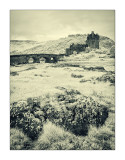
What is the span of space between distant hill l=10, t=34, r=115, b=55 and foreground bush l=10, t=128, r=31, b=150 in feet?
8.36

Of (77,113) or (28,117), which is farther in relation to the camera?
(77,113)

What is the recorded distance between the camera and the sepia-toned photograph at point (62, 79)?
497cm

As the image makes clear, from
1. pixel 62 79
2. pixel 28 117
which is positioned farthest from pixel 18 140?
pixel 62 79

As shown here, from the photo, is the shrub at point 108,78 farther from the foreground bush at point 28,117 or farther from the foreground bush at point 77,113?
the foreground bush at point 28,117

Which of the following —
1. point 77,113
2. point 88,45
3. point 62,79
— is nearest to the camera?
point 77,113

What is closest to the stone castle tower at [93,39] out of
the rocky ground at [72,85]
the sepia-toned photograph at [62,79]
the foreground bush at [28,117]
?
the sepia-toned photograph at [62,79]

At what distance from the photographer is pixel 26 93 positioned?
5469 millimetres

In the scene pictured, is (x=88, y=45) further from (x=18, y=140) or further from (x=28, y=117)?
Result: (x=18, y=140)

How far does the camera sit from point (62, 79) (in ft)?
18.9

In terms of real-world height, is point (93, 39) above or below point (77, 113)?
above

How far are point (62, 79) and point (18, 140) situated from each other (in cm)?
234
